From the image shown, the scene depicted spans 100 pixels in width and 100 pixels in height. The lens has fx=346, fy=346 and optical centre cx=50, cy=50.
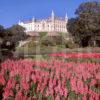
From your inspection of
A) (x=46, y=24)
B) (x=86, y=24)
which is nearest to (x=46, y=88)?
(x=86, y=24)

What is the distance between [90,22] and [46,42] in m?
8.80

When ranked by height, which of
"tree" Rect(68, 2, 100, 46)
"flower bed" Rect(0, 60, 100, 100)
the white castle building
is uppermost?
the white castle building

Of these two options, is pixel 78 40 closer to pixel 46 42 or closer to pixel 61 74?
pixel 46 42

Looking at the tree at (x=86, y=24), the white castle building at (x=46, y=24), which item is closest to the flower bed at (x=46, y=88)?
the tree at (x=86, y=24)

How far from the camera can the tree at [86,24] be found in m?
62.2

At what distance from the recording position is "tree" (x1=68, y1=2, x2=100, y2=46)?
6225 centimetres

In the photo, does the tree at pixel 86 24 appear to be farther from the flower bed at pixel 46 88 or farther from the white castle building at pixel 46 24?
the white castle building at pixel 46 24

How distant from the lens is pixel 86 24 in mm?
62812

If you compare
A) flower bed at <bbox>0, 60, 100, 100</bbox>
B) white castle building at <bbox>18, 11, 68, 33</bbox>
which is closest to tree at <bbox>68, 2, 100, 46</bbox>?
flower bed at <bbox>0, 60, 100, 100</bbox>

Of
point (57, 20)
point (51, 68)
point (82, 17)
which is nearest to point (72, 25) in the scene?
point (82, 17)

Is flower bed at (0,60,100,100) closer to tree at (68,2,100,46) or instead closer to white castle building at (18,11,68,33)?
tree at (68,2,100,46)

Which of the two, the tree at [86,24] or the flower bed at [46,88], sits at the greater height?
the tree at [86,24]

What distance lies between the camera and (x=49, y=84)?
6176mm

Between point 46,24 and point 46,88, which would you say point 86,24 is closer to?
point 46,88
